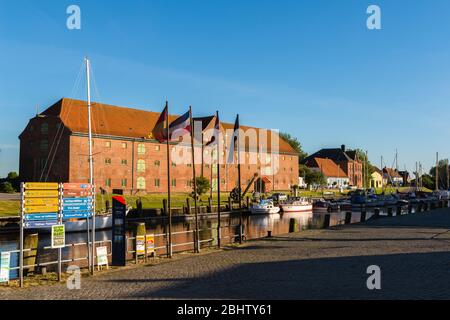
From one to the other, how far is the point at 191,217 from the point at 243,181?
4589cm

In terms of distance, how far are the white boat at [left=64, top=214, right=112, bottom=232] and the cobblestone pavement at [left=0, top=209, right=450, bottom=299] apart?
2438 cm

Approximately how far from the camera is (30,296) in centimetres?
1339

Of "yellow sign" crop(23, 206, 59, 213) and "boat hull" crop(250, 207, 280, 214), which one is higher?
"yellow sign" crop(23, 206, 59, 213)

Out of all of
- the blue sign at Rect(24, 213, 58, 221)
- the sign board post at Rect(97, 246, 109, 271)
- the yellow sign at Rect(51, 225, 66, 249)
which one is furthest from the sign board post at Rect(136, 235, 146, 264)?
the blue sign at Rect(24, 213, 58, 221)

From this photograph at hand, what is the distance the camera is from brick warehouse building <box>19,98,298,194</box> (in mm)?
71000

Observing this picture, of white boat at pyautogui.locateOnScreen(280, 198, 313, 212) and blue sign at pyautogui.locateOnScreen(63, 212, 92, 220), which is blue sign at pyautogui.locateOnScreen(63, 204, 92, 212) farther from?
white boat at pyautogui.locateOnScreen(280, 198, 313, 212)

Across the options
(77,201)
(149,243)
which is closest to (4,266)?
(77,201)

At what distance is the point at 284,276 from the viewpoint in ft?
51.4

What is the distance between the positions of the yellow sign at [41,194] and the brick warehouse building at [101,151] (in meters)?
48.2

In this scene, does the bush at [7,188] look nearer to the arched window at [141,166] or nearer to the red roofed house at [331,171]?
the arched window at [141,166]

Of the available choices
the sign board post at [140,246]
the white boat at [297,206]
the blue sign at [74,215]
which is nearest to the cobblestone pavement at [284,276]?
the sign board post at [140,246]

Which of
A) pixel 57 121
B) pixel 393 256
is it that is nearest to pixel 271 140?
pixel 57 121
